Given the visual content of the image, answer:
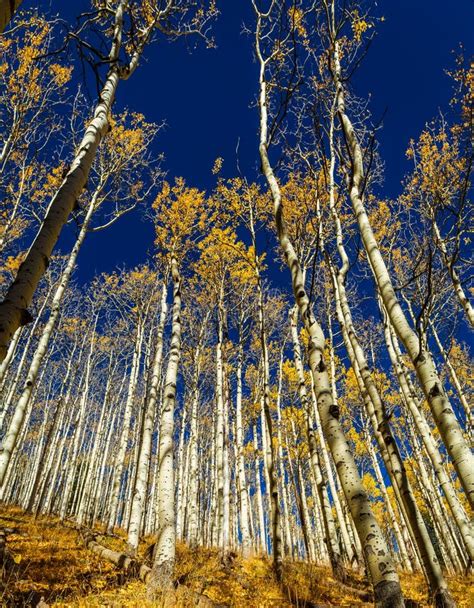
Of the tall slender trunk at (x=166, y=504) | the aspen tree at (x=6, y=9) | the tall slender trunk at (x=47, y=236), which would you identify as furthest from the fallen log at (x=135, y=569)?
the aspen tree at (x=6, y=9)

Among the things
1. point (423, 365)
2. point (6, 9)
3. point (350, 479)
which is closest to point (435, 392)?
point (423, 365)

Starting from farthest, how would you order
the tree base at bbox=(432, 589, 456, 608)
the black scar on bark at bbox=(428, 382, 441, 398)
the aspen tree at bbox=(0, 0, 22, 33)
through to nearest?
the tree base at bbox=(432, 589, 456, 608) < the black scar on bark at bbox=(428, 382, 441, 398) < the aspen tree at bbox=(0, 0, 22, 33)

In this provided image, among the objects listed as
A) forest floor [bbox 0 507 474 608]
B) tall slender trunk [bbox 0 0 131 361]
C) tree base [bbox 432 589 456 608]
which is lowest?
tree base [bbox 432 589 456 608]

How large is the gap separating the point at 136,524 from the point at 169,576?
4626mm

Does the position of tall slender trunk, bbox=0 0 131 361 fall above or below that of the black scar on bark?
above

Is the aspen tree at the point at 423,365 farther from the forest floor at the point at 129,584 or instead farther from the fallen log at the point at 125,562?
the fallen log at the point at 125,562

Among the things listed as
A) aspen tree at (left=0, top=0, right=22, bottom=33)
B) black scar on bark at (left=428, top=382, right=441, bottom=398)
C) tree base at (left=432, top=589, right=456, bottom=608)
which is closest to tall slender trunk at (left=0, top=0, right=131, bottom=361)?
aspen tree at (left=0, top=0, right=22, bottom=33)

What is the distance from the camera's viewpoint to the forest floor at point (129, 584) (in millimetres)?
3488

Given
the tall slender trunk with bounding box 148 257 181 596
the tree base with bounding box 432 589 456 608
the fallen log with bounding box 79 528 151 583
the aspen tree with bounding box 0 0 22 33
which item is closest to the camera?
the aspen tree with bounding box 0 0 22 33

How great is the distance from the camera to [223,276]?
1227 centimetres

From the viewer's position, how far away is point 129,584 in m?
4.52

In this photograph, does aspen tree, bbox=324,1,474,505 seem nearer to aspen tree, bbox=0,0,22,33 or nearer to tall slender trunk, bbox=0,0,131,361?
tall slender trunk, bbox=0,0,131,361

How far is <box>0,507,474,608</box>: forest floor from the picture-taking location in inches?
137

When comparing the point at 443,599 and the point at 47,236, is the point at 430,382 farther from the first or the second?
the point at 47,236
